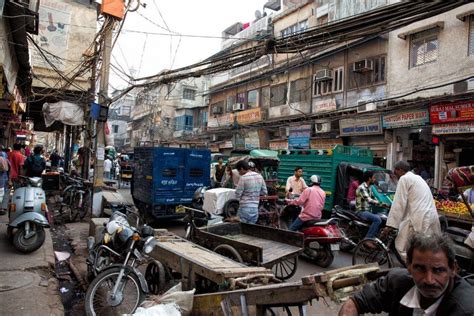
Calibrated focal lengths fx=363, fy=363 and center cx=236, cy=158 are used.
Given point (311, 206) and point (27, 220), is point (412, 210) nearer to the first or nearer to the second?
point (311, 206)

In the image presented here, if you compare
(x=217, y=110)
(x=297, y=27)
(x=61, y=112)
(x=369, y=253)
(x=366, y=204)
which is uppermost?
(x=297, y=27)

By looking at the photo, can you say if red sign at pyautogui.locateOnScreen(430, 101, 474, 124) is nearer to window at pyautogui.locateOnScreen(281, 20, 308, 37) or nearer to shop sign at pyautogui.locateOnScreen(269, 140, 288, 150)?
shop sign at pyautogui.locateOnScreen(269, 140, 288, 150)

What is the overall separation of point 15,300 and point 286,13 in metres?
24.1

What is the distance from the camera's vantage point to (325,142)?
20109 millimetres

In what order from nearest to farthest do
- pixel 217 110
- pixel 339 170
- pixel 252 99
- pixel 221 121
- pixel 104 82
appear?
pixel 104 82
pixel 339 170
pixel 252 99
pixel 221 121
pixel 217 110

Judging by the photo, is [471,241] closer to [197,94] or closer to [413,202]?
[413,202]

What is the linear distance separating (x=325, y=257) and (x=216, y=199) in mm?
2761

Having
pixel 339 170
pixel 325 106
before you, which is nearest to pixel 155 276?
pixel 339 170

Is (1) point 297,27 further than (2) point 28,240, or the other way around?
(1) point 297,27

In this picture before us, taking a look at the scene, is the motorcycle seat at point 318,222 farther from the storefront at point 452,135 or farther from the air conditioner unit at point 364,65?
the air conditioner unit at point 364,65

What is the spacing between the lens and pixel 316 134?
68.2ft

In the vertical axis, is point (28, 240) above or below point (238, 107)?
below

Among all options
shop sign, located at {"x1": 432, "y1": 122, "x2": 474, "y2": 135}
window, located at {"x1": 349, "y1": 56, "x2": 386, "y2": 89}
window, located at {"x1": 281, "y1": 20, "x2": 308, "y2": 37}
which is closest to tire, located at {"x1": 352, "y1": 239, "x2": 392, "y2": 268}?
shop sign, located at {"x1": 432, "y1": 122, "x2": 474, "y2": 135}

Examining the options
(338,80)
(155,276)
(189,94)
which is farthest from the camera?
(189,94)
